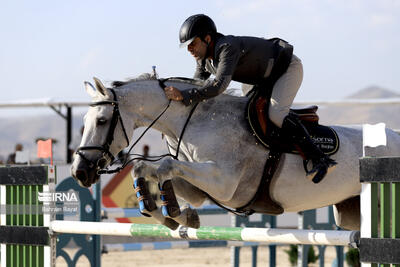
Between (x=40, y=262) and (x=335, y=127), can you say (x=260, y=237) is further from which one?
(x=40, y=262)

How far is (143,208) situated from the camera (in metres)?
4.54

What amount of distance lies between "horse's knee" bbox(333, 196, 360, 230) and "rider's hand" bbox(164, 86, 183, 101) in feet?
4.74

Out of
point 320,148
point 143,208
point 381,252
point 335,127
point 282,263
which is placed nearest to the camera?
point 381,252

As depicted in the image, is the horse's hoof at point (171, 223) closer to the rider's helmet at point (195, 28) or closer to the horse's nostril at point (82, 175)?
the horse's nostril at point (82, 175)

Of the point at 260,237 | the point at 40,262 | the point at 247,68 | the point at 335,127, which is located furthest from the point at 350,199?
the point at 40,262

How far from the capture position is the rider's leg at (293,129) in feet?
15.5

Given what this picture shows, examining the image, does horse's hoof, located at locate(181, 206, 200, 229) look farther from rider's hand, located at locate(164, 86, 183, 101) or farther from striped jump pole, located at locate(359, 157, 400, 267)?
striped jump pole, located at locate(359, 157, 400, 267)

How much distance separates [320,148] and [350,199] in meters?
0.65

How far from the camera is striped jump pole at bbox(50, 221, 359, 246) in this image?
4273 mm

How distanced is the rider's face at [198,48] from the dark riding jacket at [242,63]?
78 mm

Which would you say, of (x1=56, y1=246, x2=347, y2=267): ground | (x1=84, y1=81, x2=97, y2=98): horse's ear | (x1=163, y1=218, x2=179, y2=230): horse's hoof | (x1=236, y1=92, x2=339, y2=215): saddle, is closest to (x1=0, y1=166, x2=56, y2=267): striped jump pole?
(x1=84, y1=81, x2=97, y2=98): horse's ear

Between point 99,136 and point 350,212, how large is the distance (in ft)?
6.17

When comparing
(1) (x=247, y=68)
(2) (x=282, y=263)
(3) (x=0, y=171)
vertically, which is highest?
(1) (x=247, y=68)

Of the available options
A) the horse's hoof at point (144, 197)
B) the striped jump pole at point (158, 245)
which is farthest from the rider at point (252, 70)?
the striped jump pole at point (158, 245)
